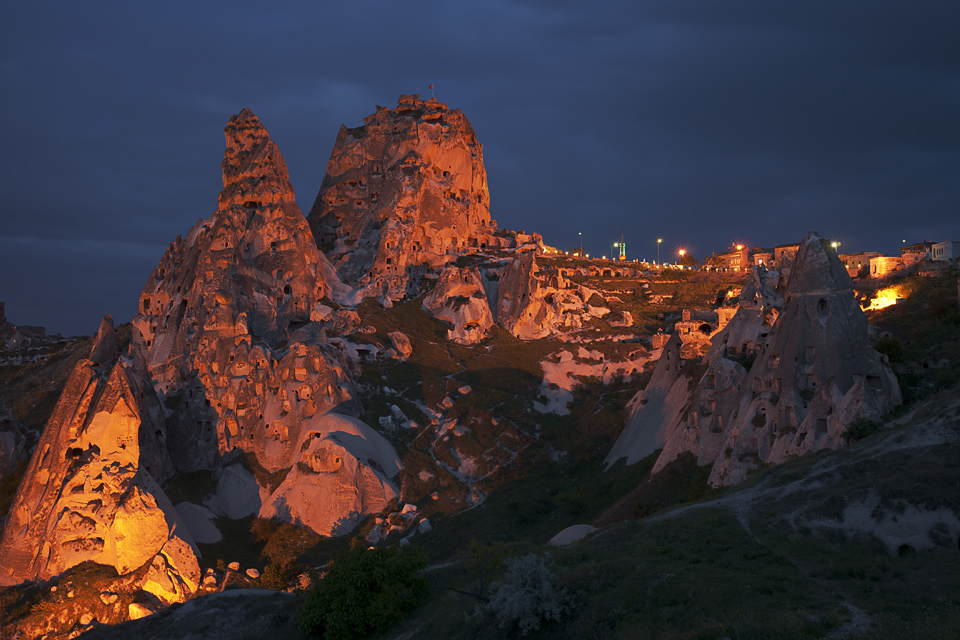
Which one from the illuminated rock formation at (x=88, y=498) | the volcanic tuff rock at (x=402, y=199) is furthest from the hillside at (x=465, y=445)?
the volcanic tuff rock at (x=402, y=199)

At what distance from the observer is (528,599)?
60.2ft

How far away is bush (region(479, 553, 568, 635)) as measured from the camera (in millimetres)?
18297

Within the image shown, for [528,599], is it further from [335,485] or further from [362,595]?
[335,485]

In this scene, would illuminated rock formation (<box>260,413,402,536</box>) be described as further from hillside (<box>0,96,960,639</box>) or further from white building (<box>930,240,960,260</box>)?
white building (<box>930,240,960,260</box>)

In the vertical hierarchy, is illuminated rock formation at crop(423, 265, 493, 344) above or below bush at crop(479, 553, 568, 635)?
above

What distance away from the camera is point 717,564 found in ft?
67.0

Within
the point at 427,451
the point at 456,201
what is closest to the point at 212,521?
the point at 427,451

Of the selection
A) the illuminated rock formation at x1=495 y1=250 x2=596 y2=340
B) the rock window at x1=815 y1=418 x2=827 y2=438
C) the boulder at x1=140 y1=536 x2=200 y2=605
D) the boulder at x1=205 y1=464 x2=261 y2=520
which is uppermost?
the illuminated rock formation at x1=495 y1=250 x2=596 y2=340

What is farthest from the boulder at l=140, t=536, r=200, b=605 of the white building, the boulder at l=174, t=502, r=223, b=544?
the white building

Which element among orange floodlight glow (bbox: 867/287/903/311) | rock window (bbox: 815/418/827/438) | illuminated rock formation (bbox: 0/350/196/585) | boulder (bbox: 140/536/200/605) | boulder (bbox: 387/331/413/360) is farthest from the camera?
boulder (bbox: 387/331/413/360)

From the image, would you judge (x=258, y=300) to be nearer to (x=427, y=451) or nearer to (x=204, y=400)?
(x=204, y=400)

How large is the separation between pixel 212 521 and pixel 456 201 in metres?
77.8

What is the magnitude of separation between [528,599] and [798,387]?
25.4 meters

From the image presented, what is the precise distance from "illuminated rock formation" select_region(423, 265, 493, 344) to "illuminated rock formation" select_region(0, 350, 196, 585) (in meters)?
45.8
